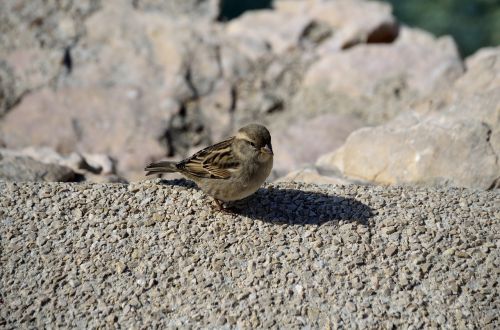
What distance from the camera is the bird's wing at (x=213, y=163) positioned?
4.50 m

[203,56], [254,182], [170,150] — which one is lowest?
[170,150]

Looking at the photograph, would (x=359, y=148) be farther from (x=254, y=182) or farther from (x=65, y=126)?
(x=65, y=126)

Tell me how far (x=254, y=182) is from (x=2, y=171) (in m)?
2.13

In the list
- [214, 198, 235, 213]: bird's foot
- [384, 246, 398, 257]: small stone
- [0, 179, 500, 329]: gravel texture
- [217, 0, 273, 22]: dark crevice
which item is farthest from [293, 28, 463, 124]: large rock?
[384, 246, 398, 257]: small stone

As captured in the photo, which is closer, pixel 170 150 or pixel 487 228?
pixel 487 228

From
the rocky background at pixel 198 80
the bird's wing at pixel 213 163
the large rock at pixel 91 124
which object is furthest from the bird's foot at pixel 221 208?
the large rock at pixel 91 124

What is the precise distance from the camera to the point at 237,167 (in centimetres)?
447

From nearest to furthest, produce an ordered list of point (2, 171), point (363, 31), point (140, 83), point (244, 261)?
point (244, 261) < point (2, 171) < point (140, 83) < point (363, 31)

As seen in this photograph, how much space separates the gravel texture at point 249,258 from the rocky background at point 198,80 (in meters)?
1.12

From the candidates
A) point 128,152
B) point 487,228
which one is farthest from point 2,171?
point 487,228

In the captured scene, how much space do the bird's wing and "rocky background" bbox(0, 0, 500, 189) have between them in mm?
1145

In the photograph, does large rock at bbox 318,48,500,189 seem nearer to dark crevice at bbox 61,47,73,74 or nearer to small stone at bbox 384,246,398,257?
small stone at bbox 384,246,398,257

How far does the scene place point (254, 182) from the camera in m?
4.39

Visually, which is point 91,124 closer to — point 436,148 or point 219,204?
point 219,204
